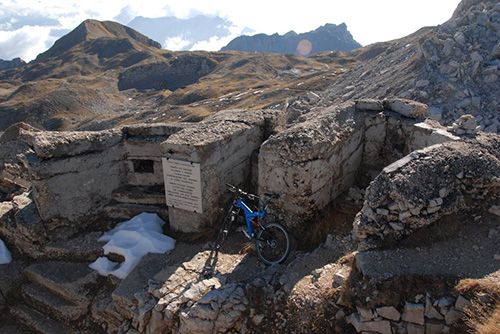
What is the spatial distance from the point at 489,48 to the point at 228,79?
2167 inches

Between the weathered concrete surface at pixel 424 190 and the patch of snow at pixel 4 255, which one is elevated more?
the weathered concrete surface at pixel 424 190

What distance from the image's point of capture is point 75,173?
7.68 m

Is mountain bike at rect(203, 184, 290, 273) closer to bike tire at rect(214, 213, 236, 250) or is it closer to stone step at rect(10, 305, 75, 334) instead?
bike tire at rect(214, 213, 236, 250)

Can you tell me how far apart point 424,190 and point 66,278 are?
22.0 ft

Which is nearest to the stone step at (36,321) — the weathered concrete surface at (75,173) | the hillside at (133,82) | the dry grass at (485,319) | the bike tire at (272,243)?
the weathered concrete surface at (75,173)

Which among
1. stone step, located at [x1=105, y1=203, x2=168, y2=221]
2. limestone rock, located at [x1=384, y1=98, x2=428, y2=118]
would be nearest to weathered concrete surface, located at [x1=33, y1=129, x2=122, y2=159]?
stone step, located at [x1=105, y1=203, x2=168, y2=221]

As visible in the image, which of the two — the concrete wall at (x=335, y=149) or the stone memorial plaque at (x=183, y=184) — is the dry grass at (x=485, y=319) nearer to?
the concrete wall at (x=335, y=149)

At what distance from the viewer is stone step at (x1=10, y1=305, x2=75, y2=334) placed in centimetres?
672

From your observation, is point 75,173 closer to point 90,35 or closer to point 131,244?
point 131,244

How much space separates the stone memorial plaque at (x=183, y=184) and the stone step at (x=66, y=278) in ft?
7.17

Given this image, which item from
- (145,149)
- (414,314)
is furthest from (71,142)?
(414,314)

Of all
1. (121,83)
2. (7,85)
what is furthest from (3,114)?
(7,85)

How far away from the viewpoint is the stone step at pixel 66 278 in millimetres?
6758

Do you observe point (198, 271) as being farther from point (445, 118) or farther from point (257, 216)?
point (445, 118)
